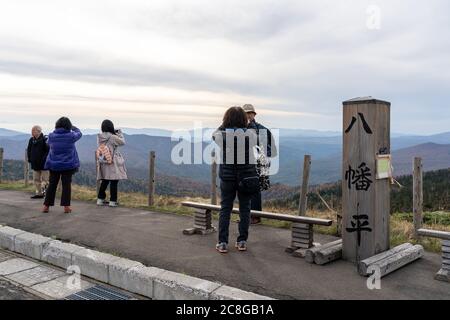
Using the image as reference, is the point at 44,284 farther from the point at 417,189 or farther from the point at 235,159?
the point at 417,189

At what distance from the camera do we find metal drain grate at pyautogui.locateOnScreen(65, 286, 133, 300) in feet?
14.6

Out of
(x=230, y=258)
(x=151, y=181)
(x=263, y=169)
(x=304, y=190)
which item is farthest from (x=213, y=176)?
(x=230, y=258)

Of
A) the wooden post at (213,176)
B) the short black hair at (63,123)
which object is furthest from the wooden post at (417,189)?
the short black hair at (63,123)

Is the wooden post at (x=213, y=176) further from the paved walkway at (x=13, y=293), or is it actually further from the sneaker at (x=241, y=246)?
the paved walkway at (x=13, y=293)

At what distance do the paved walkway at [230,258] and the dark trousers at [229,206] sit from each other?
29 centimetres

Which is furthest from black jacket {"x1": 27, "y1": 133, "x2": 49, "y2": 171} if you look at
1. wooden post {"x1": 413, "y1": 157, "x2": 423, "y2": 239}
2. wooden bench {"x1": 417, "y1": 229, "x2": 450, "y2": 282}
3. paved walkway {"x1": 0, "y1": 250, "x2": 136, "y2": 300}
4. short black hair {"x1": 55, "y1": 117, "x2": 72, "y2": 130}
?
wooden bench {"x1": 417, "y1": 229, "x2": 450, "y2": 282}

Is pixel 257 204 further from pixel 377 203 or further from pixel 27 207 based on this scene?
pixel 27 207

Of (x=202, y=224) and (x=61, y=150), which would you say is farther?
(x=61, y=150)

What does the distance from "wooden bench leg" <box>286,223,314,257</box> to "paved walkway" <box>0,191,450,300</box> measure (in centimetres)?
19

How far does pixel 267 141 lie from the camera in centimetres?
717

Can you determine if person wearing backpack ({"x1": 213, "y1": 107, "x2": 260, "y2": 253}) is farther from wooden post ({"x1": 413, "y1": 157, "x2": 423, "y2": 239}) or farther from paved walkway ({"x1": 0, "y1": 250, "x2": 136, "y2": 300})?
wooden post ({"x1": 413, "y1": 157, "x2": 423, "y2": 239})

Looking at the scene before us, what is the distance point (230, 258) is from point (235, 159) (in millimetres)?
1261
